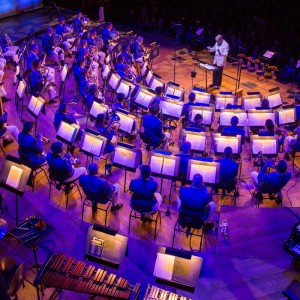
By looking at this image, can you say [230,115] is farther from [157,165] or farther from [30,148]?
[30,148]

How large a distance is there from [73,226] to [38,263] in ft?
3.84

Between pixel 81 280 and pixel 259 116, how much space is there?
659 cm

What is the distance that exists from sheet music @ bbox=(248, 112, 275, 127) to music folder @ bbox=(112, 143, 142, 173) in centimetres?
384

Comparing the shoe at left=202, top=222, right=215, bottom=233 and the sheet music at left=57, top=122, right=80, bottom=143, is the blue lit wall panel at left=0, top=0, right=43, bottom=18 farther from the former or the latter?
the shoe at left=202, top=222, right=215, bottom=233

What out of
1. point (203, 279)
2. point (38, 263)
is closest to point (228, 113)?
point (203, 279)

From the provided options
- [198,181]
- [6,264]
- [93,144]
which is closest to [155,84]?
[93,144]

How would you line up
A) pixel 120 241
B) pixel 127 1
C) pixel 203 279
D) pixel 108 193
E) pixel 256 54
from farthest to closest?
1. pixel 127 1
2. pixel 256 54
3. pixel 108 193
4. pixel 203 279
5. pixel 120 241

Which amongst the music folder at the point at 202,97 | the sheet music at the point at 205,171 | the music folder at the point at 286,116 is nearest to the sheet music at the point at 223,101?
the music folder at the point at 202,97

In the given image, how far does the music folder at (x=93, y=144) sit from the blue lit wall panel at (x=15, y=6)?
1303 centimetres

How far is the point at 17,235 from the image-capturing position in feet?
26.6

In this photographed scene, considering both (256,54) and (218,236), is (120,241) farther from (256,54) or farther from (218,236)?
(256,54)

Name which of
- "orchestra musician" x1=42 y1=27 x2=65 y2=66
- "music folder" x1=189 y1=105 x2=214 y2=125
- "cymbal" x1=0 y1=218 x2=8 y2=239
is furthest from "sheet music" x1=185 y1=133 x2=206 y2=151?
"orchestra musician" x1=42 y1=27 x2=65 y2=66

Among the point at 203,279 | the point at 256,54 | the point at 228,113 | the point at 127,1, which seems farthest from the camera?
the point at 127,1

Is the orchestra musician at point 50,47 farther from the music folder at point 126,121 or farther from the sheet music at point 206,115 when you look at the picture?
the sheet music at point 206,115
